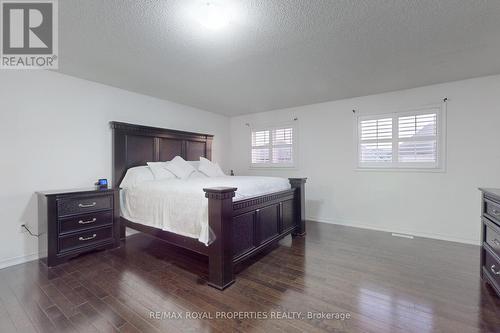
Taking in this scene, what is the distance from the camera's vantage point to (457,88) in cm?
347

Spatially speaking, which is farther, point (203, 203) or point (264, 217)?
point (264, 217)

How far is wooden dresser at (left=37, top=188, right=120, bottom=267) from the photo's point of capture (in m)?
2.65

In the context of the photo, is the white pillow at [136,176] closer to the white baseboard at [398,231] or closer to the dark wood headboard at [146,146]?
the dark wood headboard at [146,146]

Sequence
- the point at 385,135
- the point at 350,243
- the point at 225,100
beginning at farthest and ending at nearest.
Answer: the point at 225,100, the point at 385,135, the point at 350,243

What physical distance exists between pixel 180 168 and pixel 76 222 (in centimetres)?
169

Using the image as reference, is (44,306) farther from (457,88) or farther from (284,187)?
(457,88)

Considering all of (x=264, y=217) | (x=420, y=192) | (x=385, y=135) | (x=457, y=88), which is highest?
(x=457, y=88)

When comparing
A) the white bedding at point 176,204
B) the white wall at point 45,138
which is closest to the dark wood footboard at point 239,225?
the white bedding at point 176,204

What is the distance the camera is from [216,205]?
220cm

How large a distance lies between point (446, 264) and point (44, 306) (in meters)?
4.08

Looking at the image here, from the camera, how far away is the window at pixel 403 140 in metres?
3.66

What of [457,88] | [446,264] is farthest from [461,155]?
[446,264]

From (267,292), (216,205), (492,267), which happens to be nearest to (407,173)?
(492,267)

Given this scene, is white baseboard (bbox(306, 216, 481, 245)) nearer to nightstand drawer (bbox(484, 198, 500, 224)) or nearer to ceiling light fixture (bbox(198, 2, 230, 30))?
nightstand drawer (bbox(484, 198, 500, 224))
